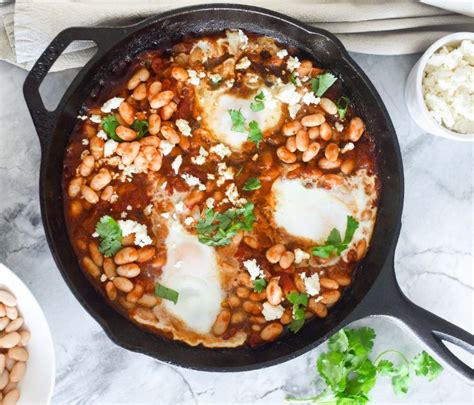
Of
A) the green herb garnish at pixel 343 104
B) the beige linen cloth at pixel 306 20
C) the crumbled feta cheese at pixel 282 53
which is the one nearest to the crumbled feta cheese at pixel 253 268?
the green herb garnish at pixel 343 104

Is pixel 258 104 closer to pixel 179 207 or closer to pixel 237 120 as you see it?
pixel 237 120

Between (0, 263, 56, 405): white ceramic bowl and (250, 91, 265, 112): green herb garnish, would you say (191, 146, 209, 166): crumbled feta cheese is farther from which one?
(0, 263, 56, 405): white ceramic bowl

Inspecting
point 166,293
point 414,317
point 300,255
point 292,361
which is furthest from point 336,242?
point 166,293

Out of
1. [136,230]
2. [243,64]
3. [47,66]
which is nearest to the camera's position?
[47,66]

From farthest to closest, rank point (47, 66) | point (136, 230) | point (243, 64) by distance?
1. point (243, 64)
2. point (136, 230)
3. point (47, 66)

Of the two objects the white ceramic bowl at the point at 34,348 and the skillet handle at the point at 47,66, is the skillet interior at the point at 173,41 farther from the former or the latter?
the white ceramic bowl at the point at 34,348

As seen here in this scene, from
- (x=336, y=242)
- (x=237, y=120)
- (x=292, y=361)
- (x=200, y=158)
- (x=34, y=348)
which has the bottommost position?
(x=292, y=361)

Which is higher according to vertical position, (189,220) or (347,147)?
(347,147)

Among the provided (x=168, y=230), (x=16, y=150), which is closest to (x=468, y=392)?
(x=168, y=230)
